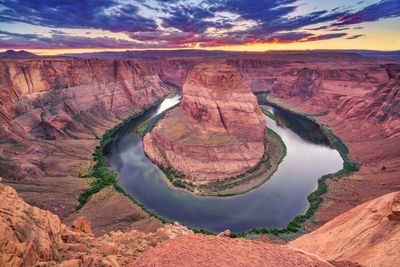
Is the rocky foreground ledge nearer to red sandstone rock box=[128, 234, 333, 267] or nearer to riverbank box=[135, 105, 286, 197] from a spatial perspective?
red sandstone rock box=[128, 234, 333, 267]

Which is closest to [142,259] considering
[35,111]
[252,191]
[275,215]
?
[275,215]

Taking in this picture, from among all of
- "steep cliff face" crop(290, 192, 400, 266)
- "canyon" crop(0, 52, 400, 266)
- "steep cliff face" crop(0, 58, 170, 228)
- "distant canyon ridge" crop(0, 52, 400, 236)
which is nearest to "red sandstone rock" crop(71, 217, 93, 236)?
"canyon" crop(0, 52, 400, 266)

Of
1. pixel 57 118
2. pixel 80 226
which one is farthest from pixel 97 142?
pixel 80 226

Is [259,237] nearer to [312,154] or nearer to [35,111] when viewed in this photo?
[312,154]

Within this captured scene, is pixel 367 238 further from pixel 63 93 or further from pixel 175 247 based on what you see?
pixel 63 93

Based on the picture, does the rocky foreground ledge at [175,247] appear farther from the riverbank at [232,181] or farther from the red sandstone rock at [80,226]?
the riverbank at [232,181]

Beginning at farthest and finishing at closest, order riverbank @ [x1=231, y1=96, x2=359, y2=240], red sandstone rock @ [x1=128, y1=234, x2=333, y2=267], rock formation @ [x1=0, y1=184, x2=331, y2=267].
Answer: riverbank @ [x1=231, y1=96, x2=359, y2=240] < rock formation @ [x1=0, y1=184, x2=331, y2=267] < red sandstone rock @ [x1=128, y1=234, x2=333, y2=267]

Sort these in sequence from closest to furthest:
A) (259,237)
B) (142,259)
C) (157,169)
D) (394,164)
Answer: (142,259)
(259,237)
(394,164)
(157,169)
